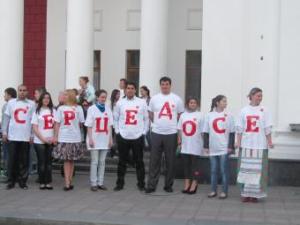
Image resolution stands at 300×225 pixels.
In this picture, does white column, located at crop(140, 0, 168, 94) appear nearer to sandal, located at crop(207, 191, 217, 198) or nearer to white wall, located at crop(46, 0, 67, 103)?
white wall, located at crop(46, 0, 67, 103)

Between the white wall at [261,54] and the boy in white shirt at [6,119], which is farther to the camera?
the white wall at [261,54]

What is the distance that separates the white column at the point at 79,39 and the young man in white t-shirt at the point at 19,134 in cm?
369

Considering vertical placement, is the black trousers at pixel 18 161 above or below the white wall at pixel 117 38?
below

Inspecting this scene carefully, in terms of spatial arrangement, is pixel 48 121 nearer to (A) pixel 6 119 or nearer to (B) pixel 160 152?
(A) pixel 6 119

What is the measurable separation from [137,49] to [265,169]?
7.90 m

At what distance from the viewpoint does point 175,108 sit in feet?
37.4

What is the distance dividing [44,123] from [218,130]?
316 cm

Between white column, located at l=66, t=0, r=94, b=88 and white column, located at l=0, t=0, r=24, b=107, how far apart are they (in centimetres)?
129

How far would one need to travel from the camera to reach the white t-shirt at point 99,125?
11.6 meters

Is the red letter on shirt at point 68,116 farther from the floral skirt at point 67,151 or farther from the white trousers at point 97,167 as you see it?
the white trousers at point 97,167

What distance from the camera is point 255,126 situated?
35.0ft

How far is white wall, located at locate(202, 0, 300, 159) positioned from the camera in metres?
12.6

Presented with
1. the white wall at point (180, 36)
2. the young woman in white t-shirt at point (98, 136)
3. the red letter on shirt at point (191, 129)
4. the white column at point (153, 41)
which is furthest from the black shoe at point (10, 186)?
the white wall at point (180, 36)

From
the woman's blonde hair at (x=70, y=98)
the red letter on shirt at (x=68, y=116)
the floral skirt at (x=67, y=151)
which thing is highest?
the woman's blonde hair at (x=70, y=98)
